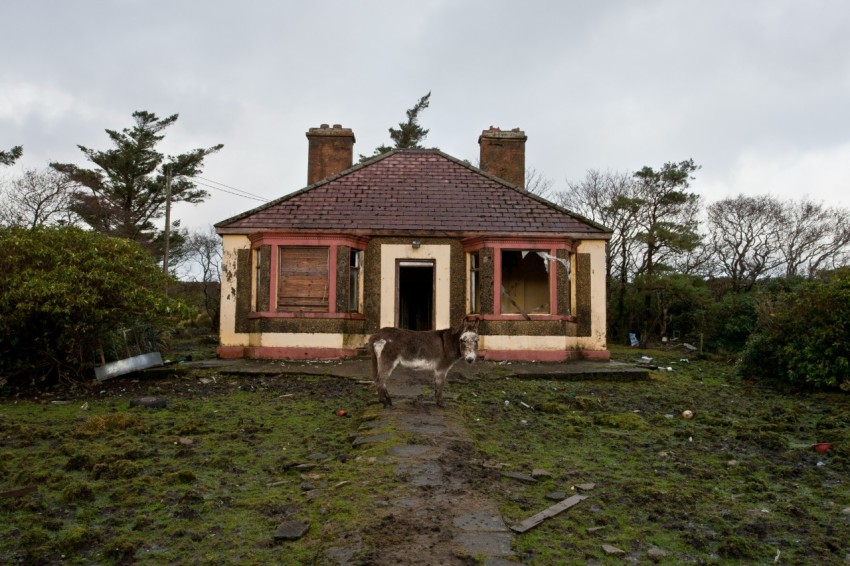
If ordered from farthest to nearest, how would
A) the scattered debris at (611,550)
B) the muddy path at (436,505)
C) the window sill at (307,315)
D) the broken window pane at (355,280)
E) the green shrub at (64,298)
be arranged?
the broken window pane at (355,280) < the window sill at (307,315) < the green shrub at (64,298) < the scattered debris at (611,550) < the muddy path at (436,505)

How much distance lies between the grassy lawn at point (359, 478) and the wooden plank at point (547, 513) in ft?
0.30

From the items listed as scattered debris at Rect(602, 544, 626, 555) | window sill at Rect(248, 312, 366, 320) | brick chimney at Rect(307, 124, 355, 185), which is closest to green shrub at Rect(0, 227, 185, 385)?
window sill at Rect(248, 312, 366, 320)

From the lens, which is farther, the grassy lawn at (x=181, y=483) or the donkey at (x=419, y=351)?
the donkey at (x=419, y=351)

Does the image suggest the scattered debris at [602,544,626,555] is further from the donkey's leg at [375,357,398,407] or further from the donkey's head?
the donkey's leg at [375,357,398,407]

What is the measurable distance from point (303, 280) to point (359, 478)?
11.1 meters

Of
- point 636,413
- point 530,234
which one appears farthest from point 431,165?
point 636,413

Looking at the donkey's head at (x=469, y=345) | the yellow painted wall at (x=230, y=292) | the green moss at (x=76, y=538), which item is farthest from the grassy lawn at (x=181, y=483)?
the yellow painted wall at (x=230, y=292)

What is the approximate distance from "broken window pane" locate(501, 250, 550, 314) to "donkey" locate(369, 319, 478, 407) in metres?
11.6

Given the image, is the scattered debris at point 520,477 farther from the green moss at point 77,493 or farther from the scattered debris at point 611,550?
the green moss at point 77,493

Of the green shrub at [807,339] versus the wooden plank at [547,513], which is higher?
the green shrub at [807,339]

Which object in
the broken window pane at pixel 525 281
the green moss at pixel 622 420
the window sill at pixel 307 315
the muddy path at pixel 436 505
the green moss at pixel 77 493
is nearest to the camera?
the muddy path at pixel 436 505

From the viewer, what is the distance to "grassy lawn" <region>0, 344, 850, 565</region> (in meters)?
4.18

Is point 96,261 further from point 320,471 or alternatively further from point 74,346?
point 320,471

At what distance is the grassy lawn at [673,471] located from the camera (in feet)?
14.0
